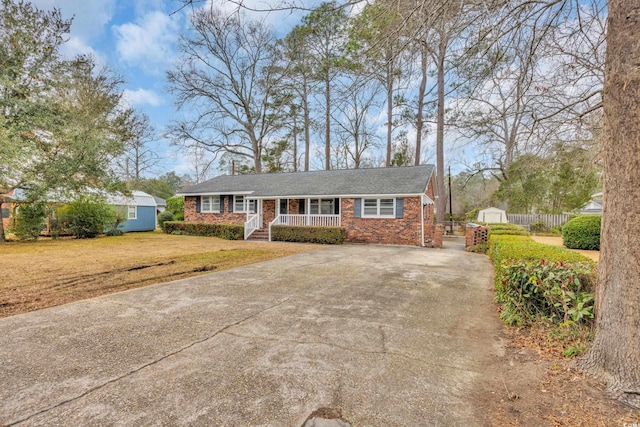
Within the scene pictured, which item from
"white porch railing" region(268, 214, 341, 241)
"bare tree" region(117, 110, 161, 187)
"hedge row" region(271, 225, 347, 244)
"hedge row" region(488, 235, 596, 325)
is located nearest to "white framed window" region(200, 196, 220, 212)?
"white porch railing" region(268, 214, 341, 241)

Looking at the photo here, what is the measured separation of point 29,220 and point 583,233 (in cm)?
2439

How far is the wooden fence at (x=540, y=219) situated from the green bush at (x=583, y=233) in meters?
10.4

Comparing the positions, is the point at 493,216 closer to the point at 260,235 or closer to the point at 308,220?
the point at 308,220

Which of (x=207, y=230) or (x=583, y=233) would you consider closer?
(x=583, y=233)

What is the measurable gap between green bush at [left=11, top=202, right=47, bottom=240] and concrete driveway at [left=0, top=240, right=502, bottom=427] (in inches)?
559

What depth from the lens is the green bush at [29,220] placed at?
14.5 m

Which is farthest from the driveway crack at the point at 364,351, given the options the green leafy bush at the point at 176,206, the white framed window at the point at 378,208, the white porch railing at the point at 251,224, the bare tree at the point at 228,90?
the bare tree at the point at 228,90

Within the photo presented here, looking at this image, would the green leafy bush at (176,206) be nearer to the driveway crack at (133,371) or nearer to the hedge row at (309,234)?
the hedge row at (309,234)

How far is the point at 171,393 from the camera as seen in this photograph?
90.6 inches

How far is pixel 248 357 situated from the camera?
291 cm

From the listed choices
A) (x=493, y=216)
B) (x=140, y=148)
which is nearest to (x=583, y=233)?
(x=493, y=216)

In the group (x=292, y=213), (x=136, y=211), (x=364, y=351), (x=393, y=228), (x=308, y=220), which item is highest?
(x=136, y=211)

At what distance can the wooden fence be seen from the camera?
2083 cm

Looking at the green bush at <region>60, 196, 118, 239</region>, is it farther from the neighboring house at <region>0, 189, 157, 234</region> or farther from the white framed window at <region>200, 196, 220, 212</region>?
the white framed window at <region>200, 196, 220, 212</region>
